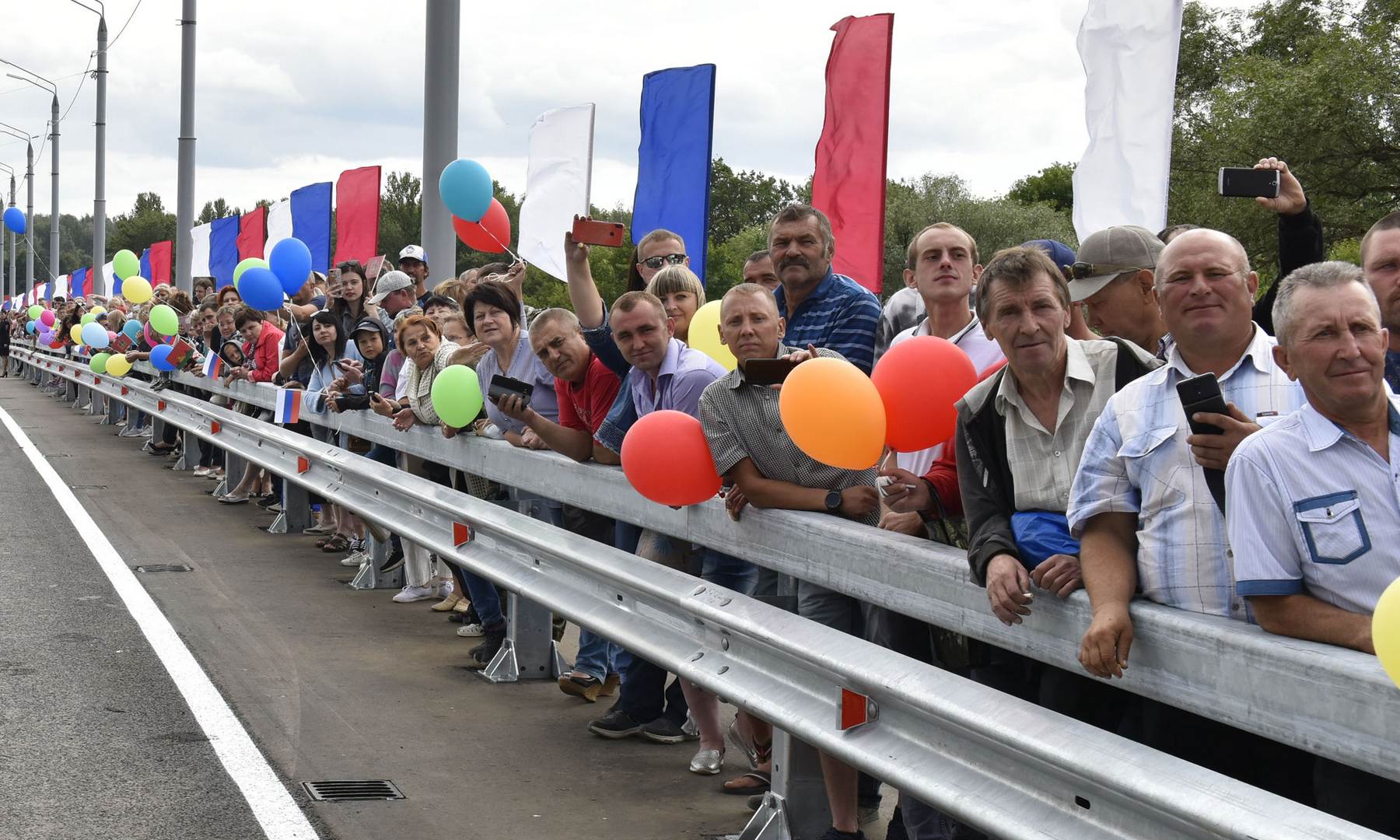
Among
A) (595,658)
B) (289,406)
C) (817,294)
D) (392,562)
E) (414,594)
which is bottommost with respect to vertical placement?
(414,594)

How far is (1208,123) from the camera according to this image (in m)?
43.8

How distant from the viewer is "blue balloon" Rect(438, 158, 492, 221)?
9859 mm

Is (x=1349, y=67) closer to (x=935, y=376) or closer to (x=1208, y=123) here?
(x=1208, y=123)

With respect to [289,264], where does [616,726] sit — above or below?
below

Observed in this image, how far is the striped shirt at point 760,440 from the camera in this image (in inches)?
204

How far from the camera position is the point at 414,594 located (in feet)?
32.2

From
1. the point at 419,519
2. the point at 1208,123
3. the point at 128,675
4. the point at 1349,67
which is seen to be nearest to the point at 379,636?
the point at 419,519

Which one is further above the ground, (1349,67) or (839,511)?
(1349,67)

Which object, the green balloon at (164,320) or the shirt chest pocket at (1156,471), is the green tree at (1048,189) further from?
the shirt chest pocket at (1156,471)

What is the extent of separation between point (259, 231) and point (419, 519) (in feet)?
46.5

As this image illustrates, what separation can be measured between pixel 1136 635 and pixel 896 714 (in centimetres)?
89

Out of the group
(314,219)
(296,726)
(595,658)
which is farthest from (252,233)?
(296,726)

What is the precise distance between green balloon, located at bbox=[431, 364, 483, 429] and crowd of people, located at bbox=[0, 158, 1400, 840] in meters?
0.11

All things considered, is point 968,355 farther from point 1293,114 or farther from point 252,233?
point 1293,114
